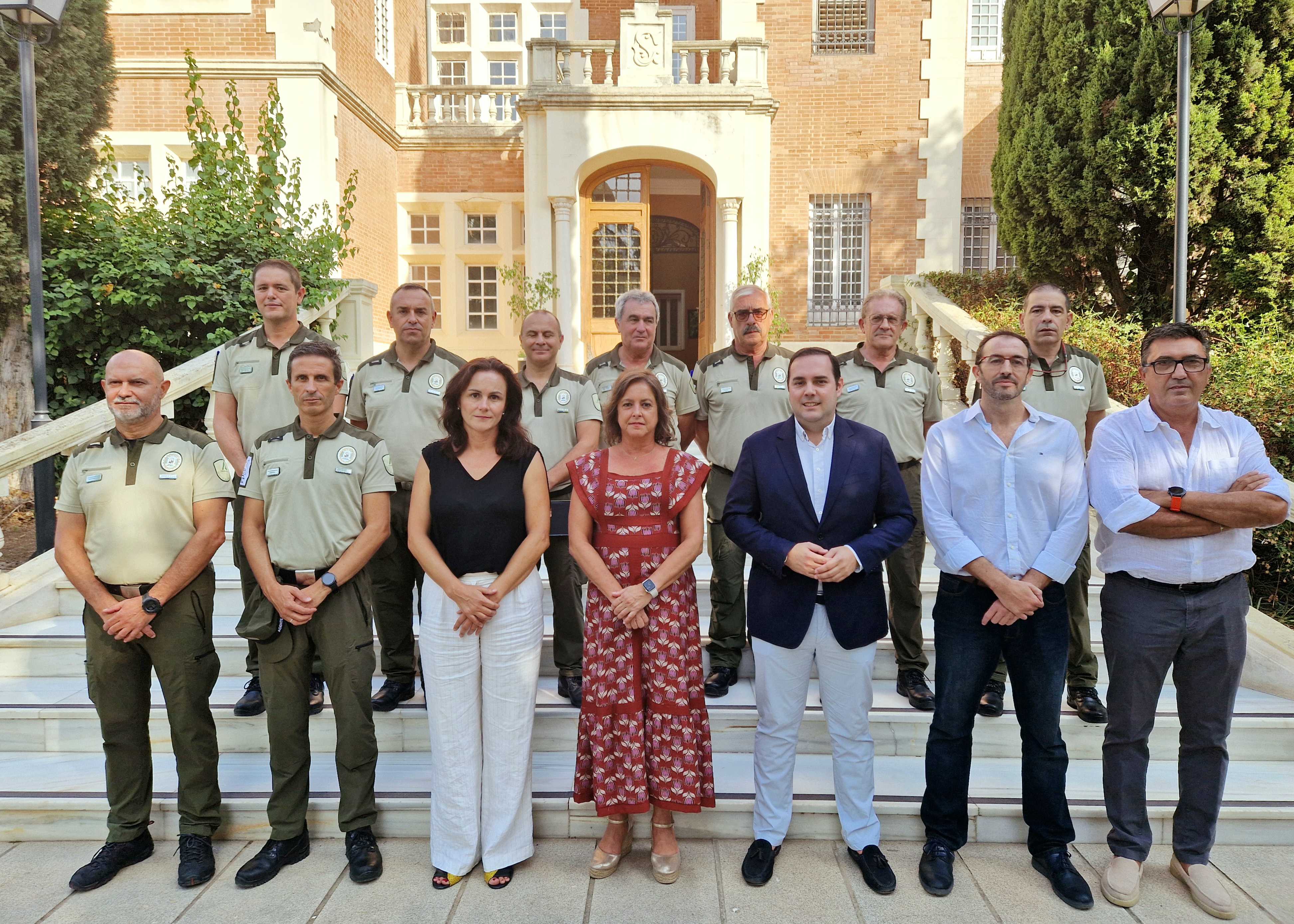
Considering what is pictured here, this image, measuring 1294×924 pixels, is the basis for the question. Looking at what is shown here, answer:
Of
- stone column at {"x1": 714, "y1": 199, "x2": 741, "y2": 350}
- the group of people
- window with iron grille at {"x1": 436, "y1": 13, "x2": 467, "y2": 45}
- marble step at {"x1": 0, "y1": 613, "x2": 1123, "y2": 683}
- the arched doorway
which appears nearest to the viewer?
the group of people

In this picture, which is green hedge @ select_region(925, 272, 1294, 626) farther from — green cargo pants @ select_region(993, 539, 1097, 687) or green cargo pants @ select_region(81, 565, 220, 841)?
green cargo pants @ select_region(81, 565, 220, 841)

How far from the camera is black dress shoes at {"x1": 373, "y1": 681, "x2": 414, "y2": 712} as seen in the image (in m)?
4.14

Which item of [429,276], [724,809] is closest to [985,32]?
[429,276]

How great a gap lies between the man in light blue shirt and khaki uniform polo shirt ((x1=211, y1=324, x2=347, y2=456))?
2987 millimetres

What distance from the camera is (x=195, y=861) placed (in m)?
3.35

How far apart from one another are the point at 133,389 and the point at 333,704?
4.84 ft

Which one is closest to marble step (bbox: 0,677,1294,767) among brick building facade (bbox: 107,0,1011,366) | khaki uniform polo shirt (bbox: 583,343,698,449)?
khaki uniform polo shirt (bbox: 583,343,698,449)

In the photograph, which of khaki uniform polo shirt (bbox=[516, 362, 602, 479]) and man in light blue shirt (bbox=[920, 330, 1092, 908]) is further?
khaki uniform polo shirt (bbox=[516, 362, 602, 479])

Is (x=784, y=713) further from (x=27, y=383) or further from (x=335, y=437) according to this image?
(x=27, y=383)

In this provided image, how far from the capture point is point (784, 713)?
3322mm

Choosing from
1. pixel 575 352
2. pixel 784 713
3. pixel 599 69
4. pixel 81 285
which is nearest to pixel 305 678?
pixel 784 713

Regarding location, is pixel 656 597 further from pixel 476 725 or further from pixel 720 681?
pixel 720 681

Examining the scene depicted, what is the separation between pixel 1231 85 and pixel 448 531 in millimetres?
7735

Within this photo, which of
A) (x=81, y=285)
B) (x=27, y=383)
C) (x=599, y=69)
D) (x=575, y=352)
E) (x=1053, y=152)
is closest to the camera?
(x=81, y=285)
